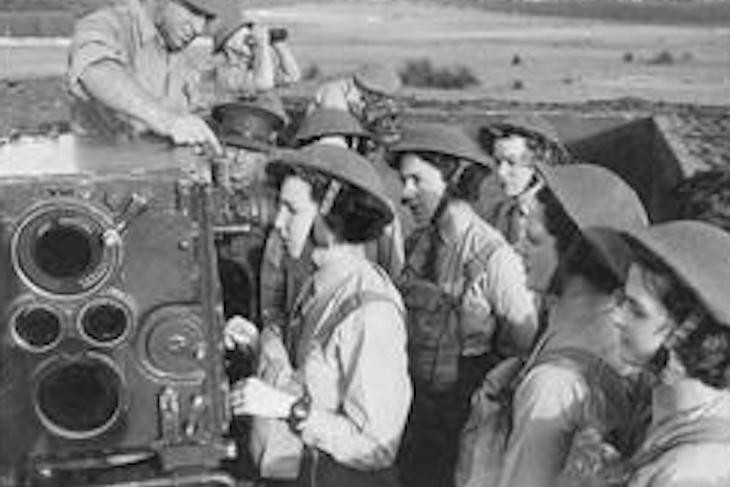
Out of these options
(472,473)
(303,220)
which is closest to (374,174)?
(303,220)

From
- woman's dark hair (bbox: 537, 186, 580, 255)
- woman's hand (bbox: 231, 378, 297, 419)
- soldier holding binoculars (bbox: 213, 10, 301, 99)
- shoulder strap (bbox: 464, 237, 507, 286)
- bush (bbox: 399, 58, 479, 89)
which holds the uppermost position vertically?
woman's dark hair (bbox: 537, 186, 580, 255)

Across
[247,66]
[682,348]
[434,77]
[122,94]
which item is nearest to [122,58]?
[122,94]

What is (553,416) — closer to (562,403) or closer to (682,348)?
(562,403)

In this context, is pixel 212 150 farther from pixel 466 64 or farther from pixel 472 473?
pixel 466 64

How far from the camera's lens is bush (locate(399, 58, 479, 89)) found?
68.2 ft

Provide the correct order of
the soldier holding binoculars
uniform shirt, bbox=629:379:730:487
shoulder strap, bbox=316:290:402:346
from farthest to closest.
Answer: the soldier holding binoculars, shoulder strap, bbox=316:290:402:346, uniform shirt, bbox=629:379:730:487

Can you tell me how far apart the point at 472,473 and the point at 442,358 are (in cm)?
101

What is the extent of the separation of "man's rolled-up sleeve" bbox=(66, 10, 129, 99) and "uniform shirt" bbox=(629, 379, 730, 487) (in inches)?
101

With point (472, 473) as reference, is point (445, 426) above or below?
below

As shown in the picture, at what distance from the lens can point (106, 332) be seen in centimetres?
303

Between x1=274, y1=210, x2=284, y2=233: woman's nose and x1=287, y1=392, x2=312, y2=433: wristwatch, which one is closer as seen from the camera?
x1=287, y1=392, x2=312, y2=433: wristwatch

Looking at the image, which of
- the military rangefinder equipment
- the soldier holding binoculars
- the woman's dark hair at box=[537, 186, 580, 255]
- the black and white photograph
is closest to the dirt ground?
the soldier holding binoculars

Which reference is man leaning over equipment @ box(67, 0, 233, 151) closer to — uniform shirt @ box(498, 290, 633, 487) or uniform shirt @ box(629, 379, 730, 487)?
uniform shirt @ box(498, 290, 633, 487)

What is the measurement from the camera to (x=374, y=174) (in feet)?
11.6
